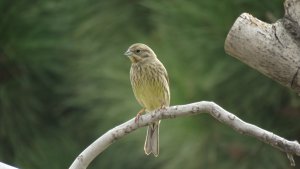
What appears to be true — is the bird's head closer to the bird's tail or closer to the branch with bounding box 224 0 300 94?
the bird's tail

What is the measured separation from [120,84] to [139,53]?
1632 mm

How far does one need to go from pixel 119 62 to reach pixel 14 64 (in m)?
0.66

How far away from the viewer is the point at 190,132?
18.7 feet

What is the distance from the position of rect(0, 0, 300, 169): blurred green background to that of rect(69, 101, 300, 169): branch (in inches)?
70.5

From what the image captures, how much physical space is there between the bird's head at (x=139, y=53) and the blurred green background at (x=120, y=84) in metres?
0.66

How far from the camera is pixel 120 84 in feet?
20.9

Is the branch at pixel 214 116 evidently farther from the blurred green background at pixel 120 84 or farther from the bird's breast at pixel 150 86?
the blurred green background at pixel 120 84

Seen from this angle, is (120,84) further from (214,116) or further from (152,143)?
(214,116)

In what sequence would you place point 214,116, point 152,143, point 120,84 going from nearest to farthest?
point 214,116
point 152,143
point 120,84

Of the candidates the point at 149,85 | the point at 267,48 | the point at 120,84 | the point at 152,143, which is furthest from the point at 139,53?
the point at 120,84

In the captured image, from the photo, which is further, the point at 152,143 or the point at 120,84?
the point at 120,84

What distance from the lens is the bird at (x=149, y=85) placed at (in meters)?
4.51

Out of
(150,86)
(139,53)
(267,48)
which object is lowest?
(150,86)

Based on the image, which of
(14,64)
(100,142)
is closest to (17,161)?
(14,64)
